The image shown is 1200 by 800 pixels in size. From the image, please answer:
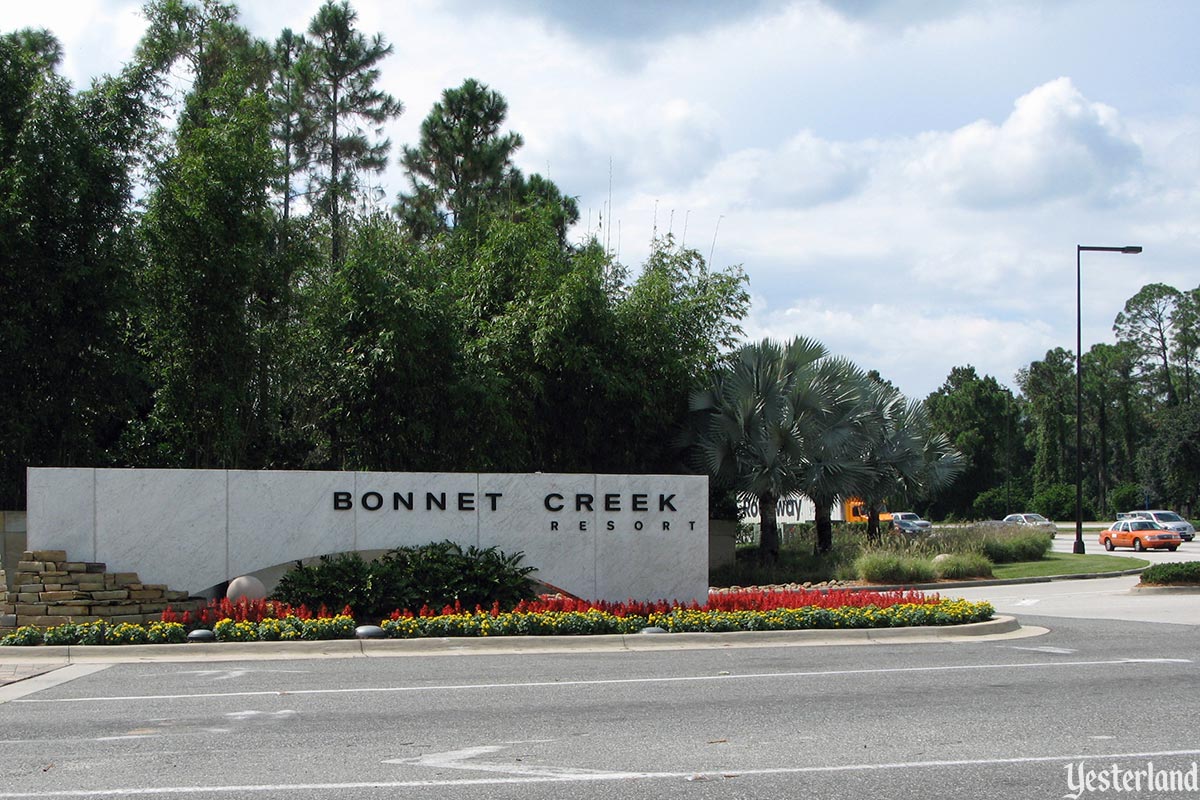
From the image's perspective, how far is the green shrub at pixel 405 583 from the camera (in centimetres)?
1669

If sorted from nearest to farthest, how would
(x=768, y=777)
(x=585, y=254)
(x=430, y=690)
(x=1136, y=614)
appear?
1. (x=768, y=777)
2. (x=430, y=690)
3. (x=1136, y=614)
4. (x=585, y=254)

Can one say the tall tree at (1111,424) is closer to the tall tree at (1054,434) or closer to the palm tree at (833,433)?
the tall tree at (1054,434)

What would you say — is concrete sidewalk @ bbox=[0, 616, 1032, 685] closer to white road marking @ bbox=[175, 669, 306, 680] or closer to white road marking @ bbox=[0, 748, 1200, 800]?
white road marking @ bbox=[175, 669, 306, 680]

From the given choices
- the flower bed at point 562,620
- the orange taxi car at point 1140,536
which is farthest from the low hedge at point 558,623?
the orange taxi car at point 1140,536

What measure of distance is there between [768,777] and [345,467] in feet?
→ 59.0

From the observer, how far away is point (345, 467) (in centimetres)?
2419

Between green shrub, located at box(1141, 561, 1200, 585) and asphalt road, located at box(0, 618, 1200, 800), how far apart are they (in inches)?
469

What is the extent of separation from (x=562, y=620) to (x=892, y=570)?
545 inches

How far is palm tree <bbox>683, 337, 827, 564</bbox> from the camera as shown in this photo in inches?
1083

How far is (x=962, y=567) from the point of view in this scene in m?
28.8

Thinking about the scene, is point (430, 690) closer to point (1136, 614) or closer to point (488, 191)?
point (1136, 614)

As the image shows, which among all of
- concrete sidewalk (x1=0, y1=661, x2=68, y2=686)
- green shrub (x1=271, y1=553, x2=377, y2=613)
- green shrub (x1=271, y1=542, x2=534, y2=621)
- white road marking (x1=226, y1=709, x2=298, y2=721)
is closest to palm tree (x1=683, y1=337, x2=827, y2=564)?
green shrub (x1=271, y1=542, x2=534, y2=621)

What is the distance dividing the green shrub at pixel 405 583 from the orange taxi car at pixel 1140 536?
3609 centimetres

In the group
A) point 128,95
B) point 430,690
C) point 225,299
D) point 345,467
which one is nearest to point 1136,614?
point 430,690
